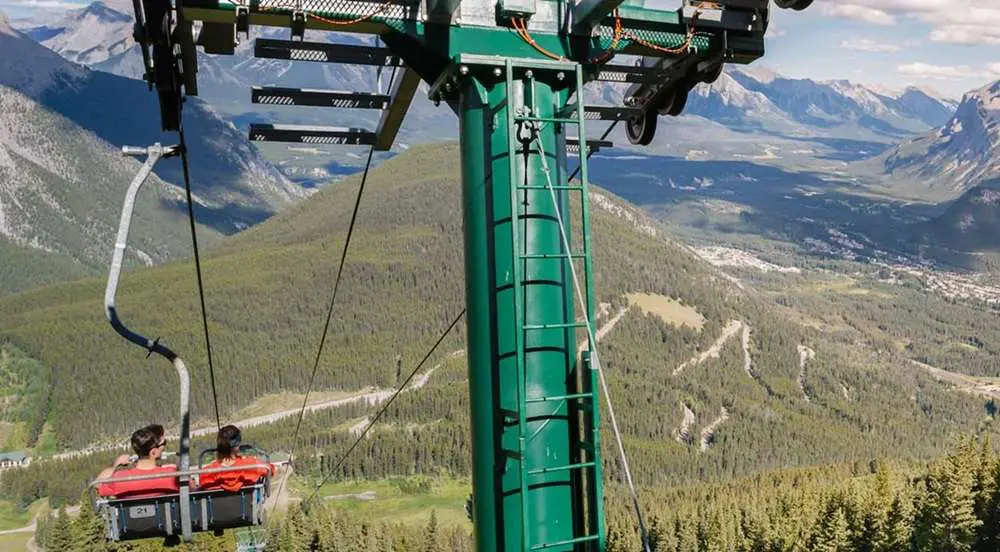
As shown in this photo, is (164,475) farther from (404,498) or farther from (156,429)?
(404,498)

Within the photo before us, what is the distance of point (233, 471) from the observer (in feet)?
32.5

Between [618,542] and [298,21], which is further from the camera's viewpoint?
[618,542]

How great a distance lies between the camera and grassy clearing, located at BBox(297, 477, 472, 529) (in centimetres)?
14121

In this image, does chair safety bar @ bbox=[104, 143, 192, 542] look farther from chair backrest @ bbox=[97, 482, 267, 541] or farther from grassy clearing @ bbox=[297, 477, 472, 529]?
grassy clearing @ bbox=[297, 477, 472, 529]

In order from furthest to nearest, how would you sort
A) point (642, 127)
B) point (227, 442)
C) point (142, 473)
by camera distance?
point (642, 127) → point (227, 442) → point (142, 473)

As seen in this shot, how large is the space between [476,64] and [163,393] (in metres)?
203

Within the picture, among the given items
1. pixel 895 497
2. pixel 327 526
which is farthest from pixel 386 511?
pixel 895 497

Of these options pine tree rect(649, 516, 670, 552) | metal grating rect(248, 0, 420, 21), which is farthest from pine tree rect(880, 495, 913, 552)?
metal grating rect(248, 0, 420, 21)

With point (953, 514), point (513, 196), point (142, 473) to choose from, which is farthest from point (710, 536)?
point (513, 196)

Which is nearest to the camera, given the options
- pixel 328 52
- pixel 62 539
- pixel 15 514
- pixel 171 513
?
pixel 328 52

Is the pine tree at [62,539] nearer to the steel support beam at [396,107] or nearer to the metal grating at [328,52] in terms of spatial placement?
the steel support beam at [396,107]

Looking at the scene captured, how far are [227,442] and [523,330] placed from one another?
15.8ft

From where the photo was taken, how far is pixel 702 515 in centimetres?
8106

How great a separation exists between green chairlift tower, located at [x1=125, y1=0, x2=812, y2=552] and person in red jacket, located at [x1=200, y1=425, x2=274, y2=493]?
3608 millimetres
